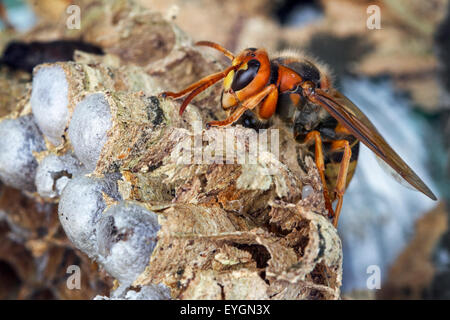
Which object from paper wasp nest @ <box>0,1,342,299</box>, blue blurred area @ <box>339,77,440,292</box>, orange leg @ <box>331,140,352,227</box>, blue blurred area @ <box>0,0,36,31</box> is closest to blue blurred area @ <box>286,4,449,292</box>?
blue blurred area @ <box>339,77,440,292</box>

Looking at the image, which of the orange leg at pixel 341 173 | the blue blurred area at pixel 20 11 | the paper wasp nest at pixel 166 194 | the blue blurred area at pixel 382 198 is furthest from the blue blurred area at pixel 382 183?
the blue blurred area at pixel 20 11

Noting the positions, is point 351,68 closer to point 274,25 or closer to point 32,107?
point 274,25

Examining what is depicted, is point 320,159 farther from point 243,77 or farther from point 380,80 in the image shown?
point 380,80

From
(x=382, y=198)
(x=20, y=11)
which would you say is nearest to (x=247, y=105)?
(x=382, y=198)

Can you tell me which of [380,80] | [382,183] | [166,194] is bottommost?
[166,194]

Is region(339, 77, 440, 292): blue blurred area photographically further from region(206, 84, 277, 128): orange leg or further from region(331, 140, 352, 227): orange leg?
region(206, 84, 277, 128): orange leg

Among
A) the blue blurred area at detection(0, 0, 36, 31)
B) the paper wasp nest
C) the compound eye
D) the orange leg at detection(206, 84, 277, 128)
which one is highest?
the blue blurred area at detection(0, 0, 36, 31)
